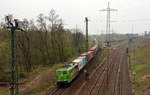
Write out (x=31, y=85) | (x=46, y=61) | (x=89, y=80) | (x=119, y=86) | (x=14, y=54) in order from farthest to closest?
(x=46, y=61)
(x=89, y=80)
(x=31, y=85)
(x=119, y=86)
(x=14, y=54)

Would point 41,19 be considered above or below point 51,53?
above

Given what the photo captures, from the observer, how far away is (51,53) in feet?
162

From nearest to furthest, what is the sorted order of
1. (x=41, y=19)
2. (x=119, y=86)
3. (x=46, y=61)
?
1. (x=119, y=86)
2. (x=41, y=19)
3. (x=46, y=61)

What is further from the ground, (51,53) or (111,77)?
(51,53)

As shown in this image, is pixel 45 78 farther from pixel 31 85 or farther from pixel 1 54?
pixel 1 54

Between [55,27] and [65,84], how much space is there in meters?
21.7

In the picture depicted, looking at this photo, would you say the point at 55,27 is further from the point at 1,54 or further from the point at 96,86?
the point at 96,86

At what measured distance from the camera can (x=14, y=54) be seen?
15.7m

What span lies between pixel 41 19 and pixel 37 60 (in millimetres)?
12896

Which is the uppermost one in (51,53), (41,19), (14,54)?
(41,19)

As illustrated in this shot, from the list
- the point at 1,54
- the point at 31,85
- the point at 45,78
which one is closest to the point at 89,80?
the point at 45,78

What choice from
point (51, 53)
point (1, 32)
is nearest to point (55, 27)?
point (51, 53)

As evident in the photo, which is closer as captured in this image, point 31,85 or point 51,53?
point 31,85

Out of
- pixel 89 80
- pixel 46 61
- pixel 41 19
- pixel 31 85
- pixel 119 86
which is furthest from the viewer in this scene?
pixel 46 61
